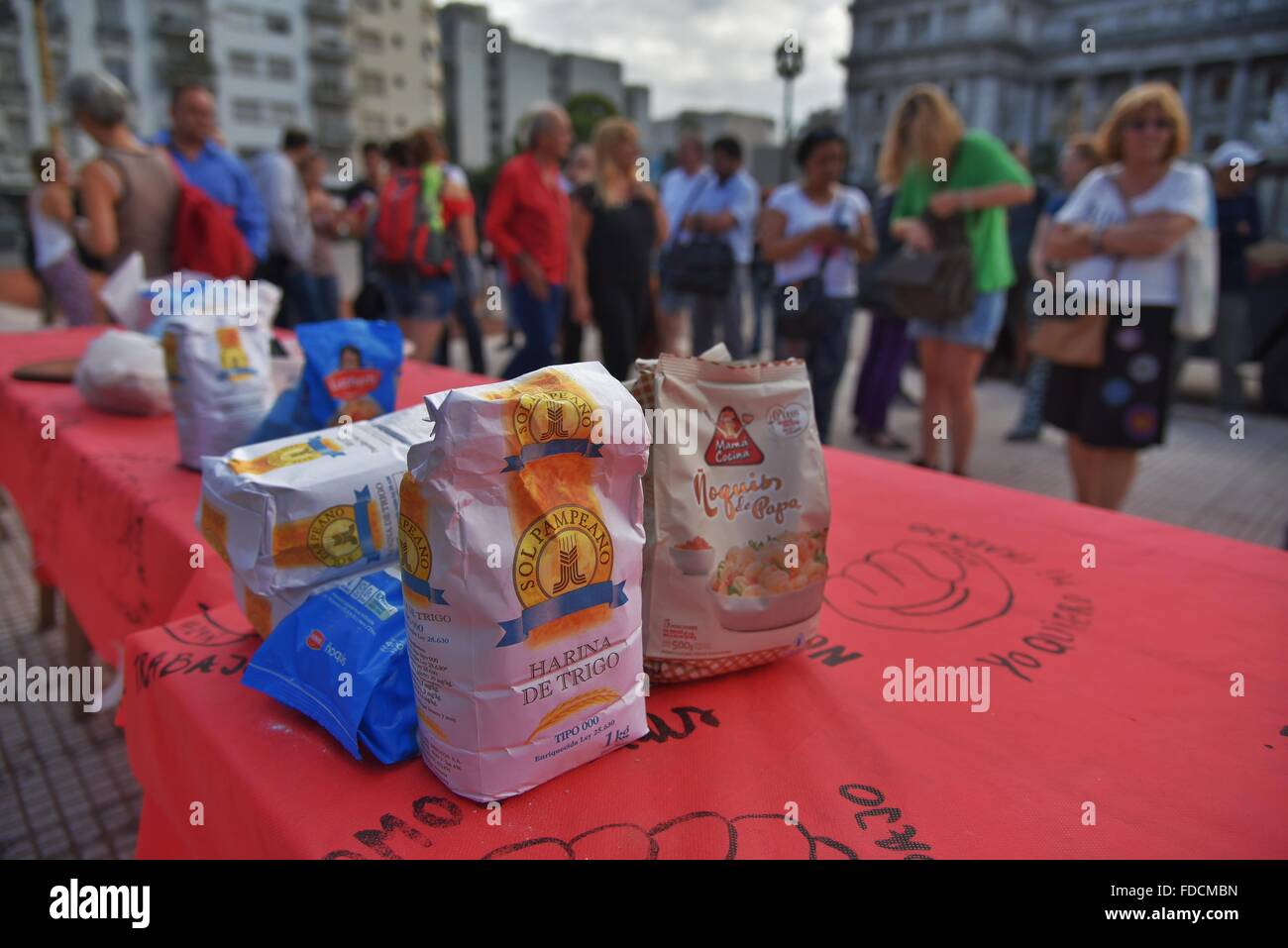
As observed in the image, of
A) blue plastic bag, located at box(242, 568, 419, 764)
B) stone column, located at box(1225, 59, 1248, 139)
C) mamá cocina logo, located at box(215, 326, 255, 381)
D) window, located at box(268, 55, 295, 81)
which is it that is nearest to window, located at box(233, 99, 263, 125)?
window, located at box(268, 55, 295, 81)

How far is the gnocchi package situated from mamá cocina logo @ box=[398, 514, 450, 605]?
122cm

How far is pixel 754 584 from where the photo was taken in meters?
1.13

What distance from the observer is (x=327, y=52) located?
45.6 m

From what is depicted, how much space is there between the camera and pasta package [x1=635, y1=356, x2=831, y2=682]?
1.06 m

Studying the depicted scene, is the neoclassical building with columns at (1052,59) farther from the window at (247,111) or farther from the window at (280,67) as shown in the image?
the window at (247,111)

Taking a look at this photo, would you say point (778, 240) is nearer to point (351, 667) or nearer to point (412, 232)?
point (412, 232)

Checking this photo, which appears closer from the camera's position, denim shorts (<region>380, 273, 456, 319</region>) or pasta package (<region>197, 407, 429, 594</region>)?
pasta package (<region>197, 407, 429, 594</region>)

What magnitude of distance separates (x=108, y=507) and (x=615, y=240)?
3.27 meters

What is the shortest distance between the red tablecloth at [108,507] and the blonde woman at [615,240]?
212cm

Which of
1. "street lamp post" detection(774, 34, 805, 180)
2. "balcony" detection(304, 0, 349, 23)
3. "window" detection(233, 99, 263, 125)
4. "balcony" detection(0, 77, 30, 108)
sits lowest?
"street lamp post" detection(774, 34, 805, 180)

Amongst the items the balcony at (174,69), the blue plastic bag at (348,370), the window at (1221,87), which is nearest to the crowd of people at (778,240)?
the blue plastic bag at (348,370)

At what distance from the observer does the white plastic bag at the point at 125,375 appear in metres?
2.35

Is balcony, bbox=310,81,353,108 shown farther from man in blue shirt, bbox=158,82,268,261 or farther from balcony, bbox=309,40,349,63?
man in blue shirt, bbox=158,82,268,261

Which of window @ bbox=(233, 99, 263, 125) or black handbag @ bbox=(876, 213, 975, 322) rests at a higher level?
window @ bbox=(233, 99, 263, 125)
